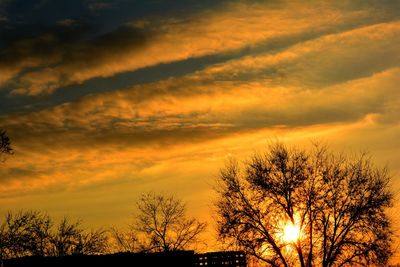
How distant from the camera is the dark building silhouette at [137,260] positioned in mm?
31641

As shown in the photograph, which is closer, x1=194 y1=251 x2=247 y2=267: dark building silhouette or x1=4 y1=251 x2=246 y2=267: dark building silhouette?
x1=4 y1=251 x2=246 y2=267: dark building silhouette

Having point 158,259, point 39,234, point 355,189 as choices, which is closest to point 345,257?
point 355,189

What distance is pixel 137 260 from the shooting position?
34781 millimetres

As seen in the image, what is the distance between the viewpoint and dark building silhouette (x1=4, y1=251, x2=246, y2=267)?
3164 centimetres

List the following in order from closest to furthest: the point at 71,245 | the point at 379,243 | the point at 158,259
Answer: the point at 158,259 → the point at 379,243 → the point at 71,245

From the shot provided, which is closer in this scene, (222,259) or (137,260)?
(137,260)

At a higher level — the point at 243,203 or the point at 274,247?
the point at 243,203

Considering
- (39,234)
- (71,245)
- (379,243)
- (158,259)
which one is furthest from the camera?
(71,245)

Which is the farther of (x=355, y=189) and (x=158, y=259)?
(x=355, y=189)

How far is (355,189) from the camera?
149 feet

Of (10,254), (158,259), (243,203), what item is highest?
(243,203)

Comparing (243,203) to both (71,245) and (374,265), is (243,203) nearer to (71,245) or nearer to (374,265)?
(374,265)

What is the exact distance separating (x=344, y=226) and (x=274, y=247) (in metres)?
5.65

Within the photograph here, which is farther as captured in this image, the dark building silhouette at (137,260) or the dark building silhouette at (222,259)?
the dark building silhouette at (222,259)
